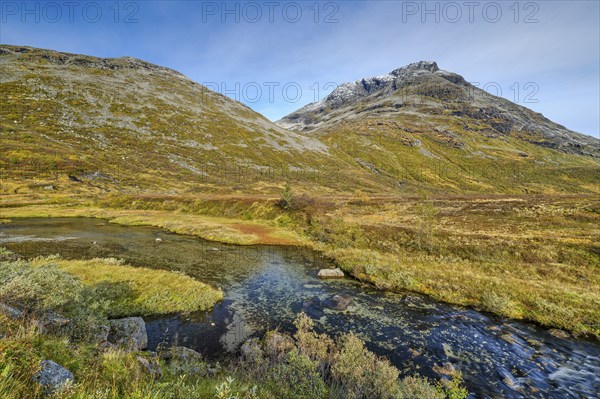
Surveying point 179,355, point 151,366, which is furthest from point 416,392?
point 179,355

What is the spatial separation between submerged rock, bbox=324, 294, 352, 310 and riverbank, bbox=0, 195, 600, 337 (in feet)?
16.1

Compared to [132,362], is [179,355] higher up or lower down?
lower down

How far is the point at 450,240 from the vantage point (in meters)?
36.6

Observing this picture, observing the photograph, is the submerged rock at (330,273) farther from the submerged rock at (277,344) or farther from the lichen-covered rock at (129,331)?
the lichen-covered rock at (129,331)

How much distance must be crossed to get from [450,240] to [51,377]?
Result: 39.7m

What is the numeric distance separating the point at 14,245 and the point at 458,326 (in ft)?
153

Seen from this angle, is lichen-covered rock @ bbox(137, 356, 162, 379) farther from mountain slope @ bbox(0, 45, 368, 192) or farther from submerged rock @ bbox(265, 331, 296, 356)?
mountain slope @ bbox(0, 45, 368, 192)

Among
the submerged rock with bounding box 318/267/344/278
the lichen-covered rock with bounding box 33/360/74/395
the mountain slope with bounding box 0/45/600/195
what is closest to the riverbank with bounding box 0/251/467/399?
the lichen-covered rock with bounding box 33/360/74/395

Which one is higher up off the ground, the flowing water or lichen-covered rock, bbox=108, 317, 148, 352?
lichen-covered rock, bbox=108, 317, 148, 352

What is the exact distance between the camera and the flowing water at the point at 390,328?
566 inches

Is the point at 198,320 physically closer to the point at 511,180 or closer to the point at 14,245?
the point at 14,245

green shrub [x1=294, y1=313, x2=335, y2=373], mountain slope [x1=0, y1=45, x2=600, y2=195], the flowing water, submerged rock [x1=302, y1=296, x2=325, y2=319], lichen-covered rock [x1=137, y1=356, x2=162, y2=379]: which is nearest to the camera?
lichen-covered rock [x1=137, y1=356, x2=162, y2=379]

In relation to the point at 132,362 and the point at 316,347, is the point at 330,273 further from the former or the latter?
the point at 132,362

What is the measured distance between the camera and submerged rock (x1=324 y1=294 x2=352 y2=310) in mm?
A: 21589
